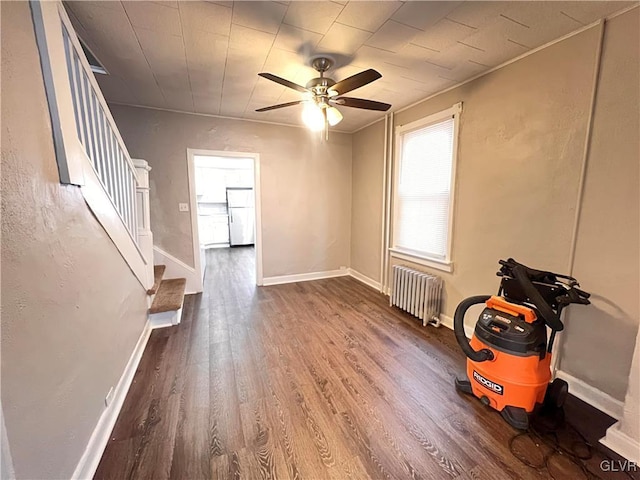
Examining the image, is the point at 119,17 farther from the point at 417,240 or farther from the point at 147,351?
the point at 417,240

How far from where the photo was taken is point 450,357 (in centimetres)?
226

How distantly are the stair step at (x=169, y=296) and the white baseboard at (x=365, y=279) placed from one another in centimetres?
264

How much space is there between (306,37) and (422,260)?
2.45 metres

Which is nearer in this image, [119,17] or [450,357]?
[119,17]

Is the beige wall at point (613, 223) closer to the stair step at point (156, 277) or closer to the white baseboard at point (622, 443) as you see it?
the white baseboard at point (622, 443)

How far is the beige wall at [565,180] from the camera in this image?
1590 millimetres

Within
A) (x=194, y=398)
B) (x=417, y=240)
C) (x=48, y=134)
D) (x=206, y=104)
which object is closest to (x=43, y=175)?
(x=48, y=134)

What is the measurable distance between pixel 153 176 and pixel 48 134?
2.52m

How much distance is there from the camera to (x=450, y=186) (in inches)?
107

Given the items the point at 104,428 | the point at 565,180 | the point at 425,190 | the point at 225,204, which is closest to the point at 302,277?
the point at 425,190

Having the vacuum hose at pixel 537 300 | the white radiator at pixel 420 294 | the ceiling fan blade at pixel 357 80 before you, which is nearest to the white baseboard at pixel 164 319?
the white radiator at pixel 420 294

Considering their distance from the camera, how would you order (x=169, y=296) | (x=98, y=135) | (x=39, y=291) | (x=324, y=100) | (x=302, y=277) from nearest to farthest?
(x=39, y=291) → (x=98, y=135) → (x=324, y=100) → (x=169, y=296) → (x=302, y=277)

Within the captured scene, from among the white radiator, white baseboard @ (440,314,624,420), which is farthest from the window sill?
white baseboard @ (440,314,624,420)

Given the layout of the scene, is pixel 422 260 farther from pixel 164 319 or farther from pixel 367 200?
pixel 164 319
